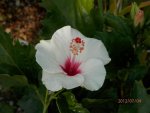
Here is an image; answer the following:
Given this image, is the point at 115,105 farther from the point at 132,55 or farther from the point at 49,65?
the point at 49,65

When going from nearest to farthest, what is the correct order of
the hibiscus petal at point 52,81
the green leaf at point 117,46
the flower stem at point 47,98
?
the hibiscus petal at point 52,81, the flower stem at point 47,98, the green leaf at point 117,46

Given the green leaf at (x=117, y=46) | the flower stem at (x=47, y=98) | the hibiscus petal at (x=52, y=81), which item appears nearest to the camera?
the hibiscus petal at (x=52, y=81)

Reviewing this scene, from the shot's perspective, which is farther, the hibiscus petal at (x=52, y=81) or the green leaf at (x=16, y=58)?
the green leaf at (x=16, y=58)

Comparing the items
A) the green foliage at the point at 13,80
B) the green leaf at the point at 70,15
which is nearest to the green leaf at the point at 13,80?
the green foliage at the point at 13,80

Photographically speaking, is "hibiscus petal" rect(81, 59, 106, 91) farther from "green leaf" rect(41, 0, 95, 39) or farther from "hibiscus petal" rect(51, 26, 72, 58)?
"green leaf" rect(41, 0, 95, 39)

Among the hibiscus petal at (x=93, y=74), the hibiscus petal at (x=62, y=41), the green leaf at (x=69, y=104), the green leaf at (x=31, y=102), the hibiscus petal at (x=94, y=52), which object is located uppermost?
the hibiscus petal at (x=62, y=41)

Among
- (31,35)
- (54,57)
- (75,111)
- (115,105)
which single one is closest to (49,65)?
(54,57)

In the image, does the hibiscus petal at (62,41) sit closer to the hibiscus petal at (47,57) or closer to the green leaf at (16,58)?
the hibiscus petal at (47,57)

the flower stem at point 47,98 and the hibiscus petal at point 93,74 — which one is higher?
the hibiscus petal at point 93,74

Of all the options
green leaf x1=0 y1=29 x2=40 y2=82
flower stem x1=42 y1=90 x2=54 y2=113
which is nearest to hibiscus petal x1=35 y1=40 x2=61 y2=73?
flower stem x1=42 y1=90 x2=54 y2=113
